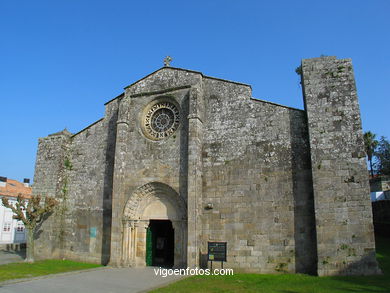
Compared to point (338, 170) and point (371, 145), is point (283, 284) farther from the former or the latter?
point (371, 145)

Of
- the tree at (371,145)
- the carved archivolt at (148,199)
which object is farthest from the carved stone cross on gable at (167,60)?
the tree at (371,145)

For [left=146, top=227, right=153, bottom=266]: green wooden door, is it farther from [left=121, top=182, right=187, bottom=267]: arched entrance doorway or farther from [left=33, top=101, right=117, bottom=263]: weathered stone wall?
[left=33, top=101, right=117, bottom=263]: weathered stone wall

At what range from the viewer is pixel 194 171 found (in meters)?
12.9

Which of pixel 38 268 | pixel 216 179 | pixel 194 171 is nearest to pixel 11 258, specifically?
pixel 38 268

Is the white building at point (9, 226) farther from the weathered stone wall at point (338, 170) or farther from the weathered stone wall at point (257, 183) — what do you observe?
the weathered stone wall at point (338, 170)

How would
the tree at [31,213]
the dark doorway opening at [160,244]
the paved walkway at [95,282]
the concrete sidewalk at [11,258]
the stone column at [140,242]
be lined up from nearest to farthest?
the paved walkway at [95,282], the stone column at [140,242], the dark doorway opening at [160,244], the tree at [31,213], the concrete sidewalk at [11,258]

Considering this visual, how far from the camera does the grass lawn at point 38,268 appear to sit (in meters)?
11.3

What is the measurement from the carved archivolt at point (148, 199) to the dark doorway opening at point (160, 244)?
0.94 m

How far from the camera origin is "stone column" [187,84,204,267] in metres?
12.3

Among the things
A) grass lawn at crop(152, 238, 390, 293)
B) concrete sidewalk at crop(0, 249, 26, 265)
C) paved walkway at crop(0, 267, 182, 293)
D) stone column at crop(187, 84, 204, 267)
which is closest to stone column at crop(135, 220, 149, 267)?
paved walkway at crop(0, 267, 182, 293)

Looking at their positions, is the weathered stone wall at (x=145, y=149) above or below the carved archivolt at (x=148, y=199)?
above

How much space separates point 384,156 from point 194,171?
25407 mm
